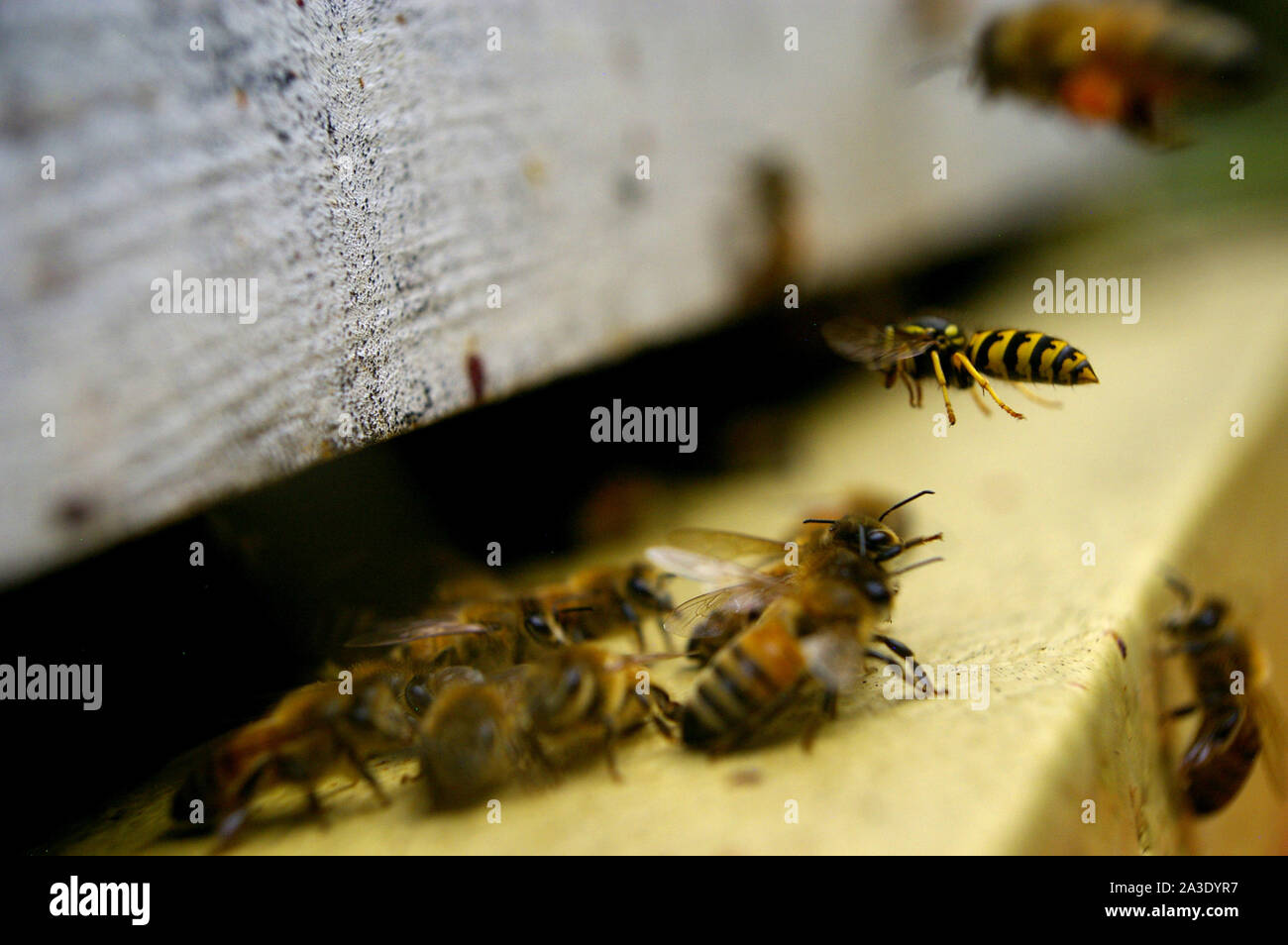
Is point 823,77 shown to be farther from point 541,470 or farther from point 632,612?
point 632,612

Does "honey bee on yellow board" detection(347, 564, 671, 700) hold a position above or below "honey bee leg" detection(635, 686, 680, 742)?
above

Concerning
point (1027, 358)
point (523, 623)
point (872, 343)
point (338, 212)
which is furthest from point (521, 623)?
point (1027, 358)

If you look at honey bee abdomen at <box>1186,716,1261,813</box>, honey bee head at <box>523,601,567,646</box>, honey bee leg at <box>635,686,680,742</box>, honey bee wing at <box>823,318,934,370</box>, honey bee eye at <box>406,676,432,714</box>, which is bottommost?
honey bee abdomen at <box>1186,716,1261,813</box>

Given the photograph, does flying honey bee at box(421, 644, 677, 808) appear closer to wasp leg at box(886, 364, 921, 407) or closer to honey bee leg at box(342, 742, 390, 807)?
honey bee leg at box(342, 742, 390, 807)

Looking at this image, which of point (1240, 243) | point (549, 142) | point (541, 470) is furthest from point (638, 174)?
point (1240, 243)

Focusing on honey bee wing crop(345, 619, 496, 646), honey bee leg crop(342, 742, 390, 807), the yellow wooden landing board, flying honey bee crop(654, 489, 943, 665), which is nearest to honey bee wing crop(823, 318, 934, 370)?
the yellow wooden landing board

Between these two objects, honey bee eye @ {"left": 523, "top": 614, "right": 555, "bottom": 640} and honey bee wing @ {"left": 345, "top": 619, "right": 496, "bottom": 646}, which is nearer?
honey bee wing @ {"left": 345, "top": 619, "right": 496, "bottom": 646}

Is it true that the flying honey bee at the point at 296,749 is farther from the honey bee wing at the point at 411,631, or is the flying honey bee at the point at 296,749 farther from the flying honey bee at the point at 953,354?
the flying honey bee at the point at 953,354
